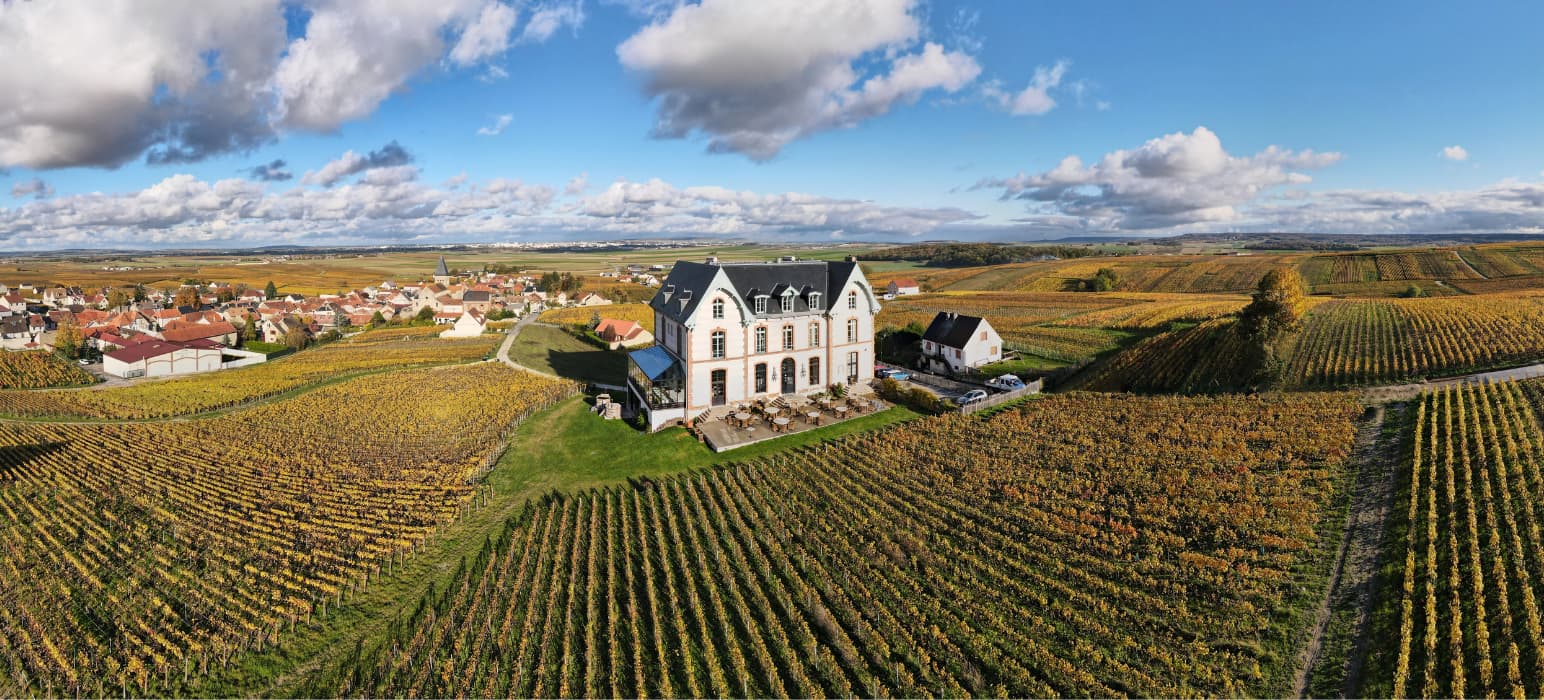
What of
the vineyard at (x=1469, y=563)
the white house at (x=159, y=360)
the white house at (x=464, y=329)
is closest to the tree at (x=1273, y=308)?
the vineyard at (x=1469, y=563)

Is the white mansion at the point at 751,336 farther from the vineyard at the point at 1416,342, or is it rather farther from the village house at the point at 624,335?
the village house at the point at 624,335

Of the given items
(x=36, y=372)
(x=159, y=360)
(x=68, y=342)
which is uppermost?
(x=68, y=342)

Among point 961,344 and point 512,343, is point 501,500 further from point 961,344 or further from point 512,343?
point 512,343

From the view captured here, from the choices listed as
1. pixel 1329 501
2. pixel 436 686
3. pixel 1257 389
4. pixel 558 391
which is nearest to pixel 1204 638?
pixel 1329 501

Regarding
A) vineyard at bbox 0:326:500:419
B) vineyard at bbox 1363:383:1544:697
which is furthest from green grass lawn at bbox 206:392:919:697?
vineyard at bbox 0:326:500:419

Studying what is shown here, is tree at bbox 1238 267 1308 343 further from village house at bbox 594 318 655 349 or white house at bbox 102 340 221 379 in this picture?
white house at bbox 102 340 221 379

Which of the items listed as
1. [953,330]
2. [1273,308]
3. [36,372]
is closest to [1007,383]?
[953,330]
